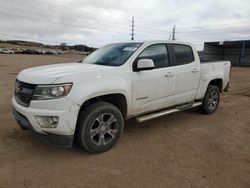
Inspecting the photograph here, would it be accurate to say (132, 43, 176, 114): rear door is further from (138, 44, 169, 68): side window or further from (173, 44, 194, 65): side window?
(173, 44, 194, 65): side window

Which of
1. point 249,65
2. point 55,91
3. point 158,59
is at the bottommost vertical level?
point 249,65

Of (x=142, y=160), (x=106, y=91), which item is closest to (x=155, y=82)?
(x=106, y=91)

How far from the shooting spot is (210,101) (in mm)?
5938

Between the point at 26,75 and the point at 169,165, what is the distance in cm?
255

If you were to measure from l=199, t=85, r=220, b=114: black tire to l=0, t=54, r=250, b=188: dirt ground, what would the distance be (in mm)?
863

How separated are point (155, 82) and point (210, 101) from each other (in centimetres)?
239

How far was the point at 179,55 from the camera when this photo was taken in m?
4.94

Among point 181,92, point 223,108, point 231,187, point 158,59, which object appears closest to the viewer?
point 231,187

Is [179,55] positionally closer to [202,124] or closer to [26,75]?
[202,124]

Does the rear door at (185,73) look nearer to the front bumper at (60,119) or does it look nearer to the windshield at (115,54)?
the windshield at (115,54)

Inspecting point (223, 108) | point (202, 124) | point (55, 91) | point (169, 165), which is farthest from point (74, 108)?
point (223, 108)

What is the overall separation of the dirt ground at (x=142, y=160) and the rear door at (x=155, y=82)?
2.11ft

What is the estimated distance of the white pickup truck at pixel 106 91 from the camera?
3.18 metres

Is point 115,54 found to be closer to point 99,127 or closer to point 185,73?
point 99,127
